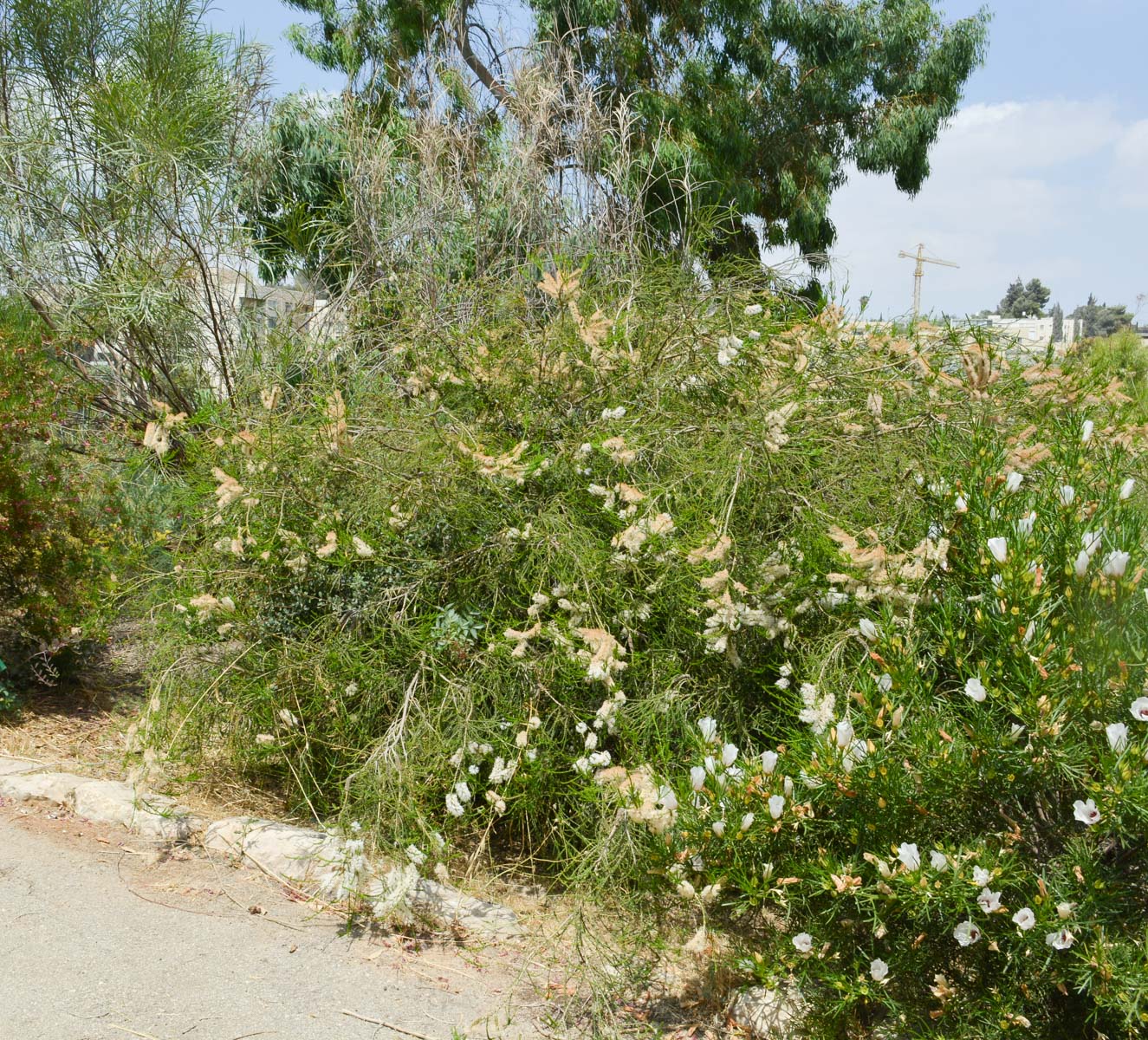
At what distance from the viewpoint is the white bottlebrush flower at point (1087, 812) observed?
217 cm

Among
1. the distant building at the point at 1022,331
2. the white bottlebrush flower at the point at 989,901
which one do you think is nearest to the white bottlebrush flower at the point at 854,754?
the white bottlebrush flower at the point at 989,901

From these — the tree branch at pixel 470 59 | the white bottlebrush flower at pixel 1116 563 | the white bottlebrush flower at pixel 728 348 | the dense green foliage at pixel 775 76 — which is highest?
the dense green foliage at pixel 775 76

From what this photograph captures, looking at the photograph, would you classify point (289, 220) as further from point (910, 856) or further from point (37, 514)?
point (910, 856)

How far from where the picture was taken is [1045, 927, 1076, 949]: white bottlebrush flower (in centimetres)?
218

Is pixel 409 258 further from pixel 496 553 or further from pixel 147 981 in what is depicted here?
pixel 147 981

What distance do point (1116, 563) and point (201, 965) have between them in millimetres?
2844

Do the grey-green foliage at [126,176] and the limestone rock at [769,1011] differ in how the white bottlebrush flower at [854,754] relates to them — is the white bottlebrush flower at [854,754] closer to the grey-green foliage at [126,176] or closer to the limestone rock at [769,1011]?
the limestone rock at [769,1011]

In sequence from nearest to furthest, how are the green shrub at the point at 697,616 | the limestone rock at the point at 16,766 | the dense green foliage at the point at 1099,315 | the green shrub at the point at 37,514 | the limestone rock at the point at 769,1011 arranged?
the green shrub at the point at 697,616, the limestone rock at the point at 769,1011, the limestone rock at the point at 16,766, the green shrub at the point at 37,514, the dense green foliage at the point at 1099,315

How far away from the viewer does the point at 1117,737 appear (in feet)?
7.06

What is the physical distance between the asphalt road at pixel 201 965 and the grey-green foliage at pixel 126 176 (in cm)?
382

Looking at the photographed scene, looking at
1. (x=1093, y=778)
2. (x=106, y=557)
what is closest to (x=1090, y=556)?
(x=1093, y=778)

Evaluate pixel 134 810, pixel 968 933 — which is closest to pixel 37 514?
pixel 134 810

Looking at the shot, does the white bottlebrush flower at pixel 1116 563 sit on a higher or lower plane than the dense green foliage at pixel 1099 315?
lower

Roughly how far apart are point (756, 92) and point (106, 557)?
10985 millimetres
